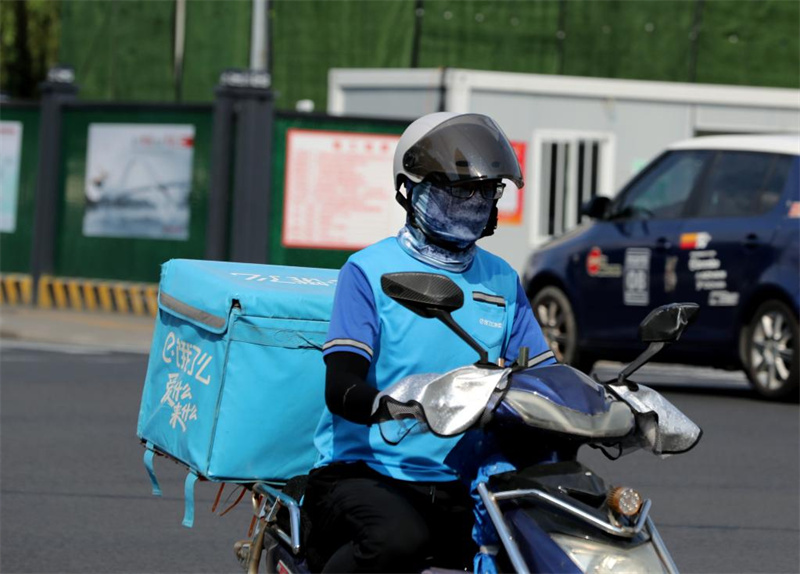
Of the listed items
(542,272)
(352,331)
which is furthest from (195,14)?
(352,331)

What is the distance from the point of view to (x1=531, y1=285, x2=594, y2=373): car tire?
13.6 meters

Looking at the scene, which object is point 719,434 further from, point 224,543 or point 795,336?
point 224,543

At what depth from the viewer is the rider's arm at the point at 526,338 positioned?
13.4ft

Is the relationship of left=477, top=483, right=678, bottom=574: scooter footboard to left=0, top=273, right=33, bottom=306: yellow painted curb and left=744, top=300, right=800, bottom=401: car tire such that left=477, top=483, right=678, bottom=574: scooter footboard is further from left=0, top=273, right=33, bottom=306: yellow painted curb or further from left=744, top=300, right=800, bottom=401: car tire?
left=0, top=273, right=33, bottom=306: yellow painted curb

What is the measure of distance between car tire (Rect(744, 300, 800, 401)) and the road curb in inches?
394

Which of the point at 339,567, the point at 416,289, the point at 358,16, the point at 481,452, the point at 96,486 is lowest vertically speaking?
the point at 96,486

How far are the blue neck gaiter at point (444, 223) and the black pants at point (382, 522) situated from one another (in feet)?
1.68

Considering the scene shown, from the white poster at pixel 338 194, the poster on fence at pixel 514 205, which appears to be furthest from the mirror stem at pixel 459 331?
the poster on fence at pixel 514 205

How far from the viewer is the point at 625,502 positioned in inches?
132

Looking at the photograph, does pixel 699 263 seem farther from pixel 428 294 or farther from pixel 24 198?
pixel 24 198

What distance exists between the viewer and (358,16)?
30.5m

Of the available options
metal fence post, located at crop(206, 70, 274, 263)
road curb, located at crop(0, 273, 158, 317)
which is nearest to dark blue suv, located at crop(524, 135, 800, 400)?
metal fence post, located at crop(206, 70, 274, 263)

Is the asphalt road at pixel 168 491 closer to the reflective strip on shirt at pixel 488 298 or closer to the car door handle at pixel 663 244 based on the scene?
the car door handle at pixel 663 244

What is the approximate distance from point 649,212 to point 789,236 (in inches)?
56.6
